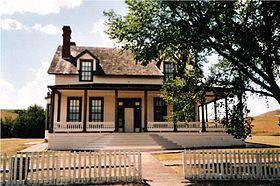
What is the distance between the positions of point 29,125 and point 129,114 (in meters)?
19.9

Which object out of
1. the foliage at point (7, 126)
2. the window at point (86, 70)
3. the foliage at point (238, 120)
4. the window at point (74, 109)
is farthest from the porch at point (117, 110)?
the foliage at point (7, 126)

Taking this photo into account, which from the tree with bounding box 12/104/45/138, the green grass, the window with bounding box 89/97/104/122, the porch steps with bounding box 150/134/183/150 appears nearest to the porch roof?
the window with bounding box 89/97/104/122

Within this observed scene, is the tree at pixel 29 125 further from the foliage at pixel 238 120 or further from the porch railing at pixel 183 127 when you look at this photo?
the foliage at pixel 238 120

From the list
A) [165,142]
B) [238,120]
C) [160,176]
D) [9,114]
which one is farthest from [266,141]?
[9,114]

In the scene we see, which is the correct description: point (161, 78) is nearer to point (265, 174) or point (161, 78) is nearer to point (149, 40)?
point (149, 40)

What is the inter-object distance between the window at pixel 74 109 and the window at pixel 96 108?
3.46 feet

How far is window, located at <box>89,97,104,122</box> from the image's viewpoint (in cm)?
2559

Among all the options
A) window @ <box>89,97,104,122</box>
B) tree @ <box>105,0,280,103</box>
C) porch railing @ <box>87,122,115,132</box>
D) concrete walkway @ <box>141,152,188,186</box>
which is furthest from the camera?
window @ <box>89,97,104,122</box>

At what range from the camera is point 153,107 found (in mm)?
26453

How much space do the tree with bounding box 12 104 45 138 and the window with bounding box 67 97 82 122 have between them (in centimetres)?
1565

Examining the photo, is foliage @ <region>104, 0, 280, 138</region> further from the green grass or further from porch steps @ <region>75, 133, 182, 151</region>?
the green grass

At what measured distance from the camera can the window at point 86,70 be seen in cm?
2616

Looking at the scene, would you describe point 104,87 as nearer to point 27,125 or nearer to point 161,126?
point 161,126

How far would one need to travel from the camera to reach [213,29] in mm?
11688
